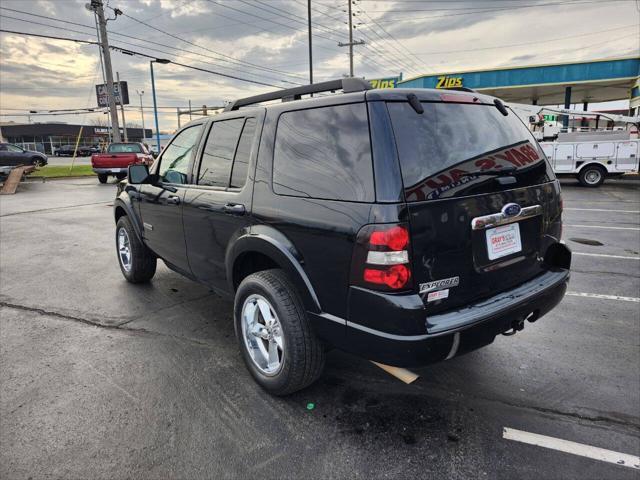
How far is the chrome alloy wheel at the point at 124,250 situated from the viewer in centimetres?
519

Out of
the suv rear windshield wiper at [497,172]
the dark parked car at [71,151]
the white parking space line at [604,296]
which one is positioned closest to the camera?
the suv rear windshield wiper at [497,172]

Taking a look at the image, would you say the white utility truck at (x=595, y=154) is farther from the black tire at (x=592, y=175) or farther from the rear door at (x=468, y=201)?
the rear door at (x=468, y=201)

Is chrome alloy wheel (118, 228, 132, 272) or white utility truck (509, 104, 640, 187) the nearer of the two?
chrome alloy wheel (118, 228, 132, 272)

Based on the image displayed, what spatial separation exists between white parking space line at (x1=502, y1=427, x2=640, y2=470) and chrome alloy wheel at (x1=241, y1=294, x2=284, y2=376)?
1.42m

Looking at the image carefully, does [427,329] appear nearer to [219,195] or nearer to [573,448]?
[573,448]

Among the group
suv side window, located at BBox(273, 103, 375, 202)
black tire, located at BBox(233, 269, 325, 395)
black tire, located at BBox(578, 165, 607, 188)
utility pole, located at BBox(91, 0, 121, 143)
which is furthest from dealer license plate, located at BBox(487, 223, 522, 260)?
utility pole, located at BBox(91, 0, 121, 143)

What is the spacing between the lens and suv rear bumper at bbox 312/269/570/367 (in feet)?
7.02

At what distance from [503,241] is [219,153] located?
2.17 meters

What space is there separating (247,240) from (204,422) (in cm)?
115

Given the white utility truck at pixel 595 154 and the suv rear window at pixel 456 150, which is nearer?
the suv rear window at pixel 456 150

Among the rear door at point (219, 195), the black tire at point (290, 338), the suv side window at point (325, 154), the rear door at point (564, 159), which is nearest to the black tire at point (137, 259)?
the rear door at point (219, 195)

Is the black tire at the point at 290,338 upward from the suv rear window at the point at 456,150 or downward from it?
downward

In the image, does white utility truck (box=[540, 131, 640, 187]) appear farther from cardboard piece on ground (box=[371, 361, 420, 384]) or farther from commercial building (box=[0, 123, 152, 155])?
commercial building (box=[0, 123, 152, 155])

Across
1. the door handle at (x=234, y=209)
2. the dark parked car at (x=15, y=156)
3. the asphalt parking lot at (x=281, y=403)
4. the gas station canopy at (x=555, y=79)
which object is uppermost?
the gas station canopy at (x=555, y=79)
